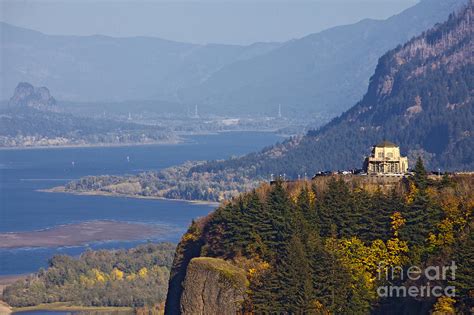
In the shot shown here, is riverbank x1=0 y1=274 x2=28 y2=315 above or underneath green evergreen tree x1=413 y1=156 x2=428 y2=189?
underneath

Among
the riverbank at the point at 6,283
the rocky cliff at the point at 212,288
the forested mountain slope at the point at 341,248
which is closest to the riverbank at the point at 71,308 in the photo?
the riverbank at the point at 6,283

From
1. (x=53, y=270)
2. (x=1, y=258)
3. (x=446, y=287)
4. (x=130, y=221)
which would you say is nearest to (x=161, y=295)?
(x=53, y=270)

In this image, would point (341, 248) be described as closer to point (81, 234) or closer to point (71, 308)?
point (71, 308)

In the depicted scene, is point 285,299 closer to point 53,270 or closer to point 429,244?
point 429,244

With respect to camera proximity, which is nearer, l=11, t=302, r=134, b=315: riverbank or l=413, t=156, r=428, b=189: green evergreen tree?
l=413, t=156, r=428, b=189: green evergreen tree

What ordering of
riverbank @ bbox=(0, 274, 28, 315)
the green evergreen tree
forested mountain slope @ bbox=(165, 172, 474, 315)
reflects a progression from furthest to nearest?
riverbank @ bbox=(0, 274, 28, 315) < the green evergreen tree < forested mountain slope @ bbox=(165, 172, 474, 315)

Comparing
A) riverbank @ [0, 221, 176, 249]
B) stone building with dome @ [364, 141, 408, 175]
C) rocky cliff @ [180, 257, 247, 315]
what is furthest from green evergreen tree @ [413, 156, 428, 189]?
riverbank @ [0, 221, 176, 249]

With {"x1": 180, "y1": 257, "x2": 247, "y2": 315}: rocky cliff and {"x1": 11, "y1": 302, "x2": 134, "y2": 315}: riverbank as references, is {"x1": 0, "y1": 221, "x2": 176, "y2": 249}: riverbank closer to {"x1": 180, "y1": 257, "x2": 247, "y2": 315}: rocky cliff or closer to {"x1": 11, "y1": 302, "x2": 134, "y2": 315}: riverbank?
{"x1": 11, "y1": 302, "x2": 134, "y2": 315}: riverbank
